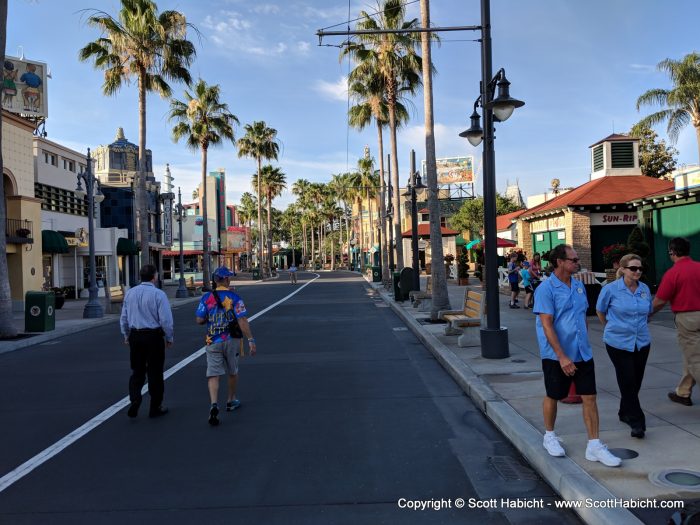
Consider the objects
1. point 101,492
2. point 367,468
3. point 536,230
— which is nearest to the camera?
point 101,492

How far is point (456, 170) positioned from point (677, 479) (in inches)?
2623

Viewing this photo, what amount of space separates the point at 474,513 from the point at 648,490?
120cm

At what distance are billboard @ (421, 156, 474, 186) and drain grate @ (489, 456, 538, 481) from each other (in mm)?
64167

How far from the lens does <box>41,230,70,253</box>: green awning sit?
27828 millimetres

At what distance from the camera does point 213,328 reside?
661cm

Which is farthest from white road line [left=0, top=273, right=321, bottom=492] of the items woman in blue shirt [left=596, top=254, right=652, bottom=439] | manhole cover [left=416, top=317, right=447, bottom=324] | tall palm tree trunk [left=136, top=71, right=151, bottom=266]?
tall palm tree trunk [left=136, top=71, right=151, bottom=266]

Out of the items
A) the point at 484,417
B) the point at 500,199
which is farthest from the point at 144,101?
the point at 500,199

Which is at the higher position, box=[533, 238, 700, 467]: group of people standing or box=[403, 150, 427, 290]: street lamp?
box=[403, 150, 427, 290]: street lamp

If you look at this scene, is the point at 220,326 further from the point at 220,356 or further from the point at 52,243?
the point at 52,243

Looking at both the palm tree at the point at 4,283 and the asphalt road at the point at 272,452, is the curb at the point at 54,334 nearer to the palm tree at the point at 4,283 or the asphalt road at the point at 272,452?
the palm tree at the point at 4,283

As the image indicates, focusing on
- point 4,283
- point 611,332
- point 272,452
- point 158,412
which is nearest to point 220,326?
point 158,412

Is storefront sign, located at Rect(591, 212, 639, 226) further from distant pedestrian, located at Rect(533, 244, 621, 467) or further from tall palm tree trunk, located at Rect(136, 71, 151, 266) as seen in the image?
distant pedestrian, located at Rect(533, 244, 621, 467)

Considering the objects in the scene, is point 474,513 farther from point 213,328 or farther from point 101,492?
point 213,328

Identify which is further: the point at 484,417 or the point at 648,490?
the point at 484,417
